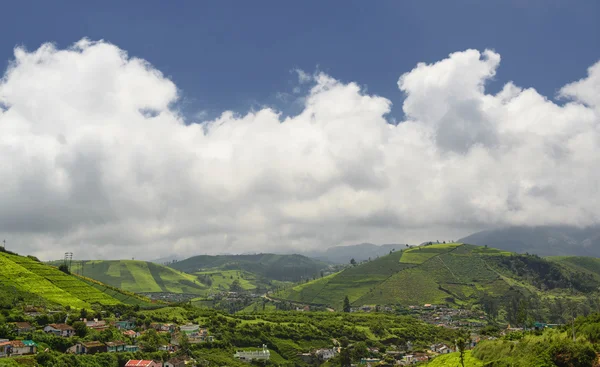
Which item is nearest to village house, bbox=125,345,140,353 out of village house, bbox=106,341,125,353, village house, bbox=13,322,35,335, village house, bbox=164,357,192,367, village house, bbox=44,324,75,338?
village house, bbox=106,341,125,353

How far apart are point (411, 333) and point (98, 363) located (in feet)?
379

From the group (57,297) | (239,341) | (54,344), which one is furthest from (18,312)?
(239,341)

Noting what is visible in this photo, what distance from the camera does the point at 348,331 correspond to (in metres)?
159

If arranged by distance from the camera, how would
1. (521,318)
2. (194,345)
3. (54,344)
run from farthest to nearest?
1. (521,318)
2. (194,345)
3. (54,344)

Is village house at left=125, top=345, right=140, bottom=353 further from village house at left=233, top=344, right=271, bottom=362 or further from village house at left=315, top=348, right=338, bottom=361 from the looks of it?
village house at left=315, top=348, right=338, bottom=361

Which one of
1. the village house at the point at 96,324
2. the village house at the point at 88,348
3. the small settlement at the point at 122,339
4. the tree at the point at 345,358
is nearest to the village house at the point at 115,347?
the small settlement at the point at 122,339

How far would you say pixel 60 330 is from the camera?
96.5 metres

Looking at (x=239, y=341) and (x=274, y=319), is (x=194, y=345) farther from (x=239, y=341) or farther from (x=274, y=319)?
(x=274, y=319)

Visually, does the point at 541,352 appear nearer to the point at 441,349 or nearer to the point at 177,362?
the point at 177,362

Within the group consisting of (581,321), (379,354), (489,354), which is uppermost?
(581,321)

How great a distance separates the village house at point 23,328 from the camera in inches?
3580

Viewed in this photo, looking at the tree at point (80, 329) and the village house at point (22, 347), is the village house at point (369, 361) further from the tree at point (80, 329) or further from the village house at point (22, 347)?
the village house at point (22, 347)

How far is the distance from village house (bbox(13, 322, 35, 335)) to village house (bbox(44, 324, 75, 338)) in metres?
3.09

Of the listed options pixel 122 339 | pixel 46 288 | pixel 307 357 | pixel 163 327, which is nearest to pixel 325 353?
pixel 307 357
